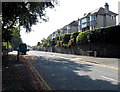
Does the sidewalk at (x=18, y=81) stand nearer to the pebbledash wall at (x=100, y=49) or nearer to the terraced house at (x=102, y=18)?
the pebbledash wall at (x=100, y=49)

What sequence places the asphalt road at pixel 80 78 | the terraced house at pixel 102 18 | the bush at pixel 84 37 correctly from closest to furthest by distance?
the asphalt road at pixel 80 78
the bush at pixel 84 37
the terraced house at pixel 102 18

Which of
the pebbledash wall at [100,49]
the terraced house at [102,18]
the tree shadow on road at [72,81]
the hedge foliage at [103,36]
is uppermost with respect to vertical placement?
the terraced house at [102,18]

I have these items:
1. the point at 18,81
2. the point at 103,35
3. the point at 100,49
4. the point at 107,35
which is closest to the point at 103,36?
the point at 103,35

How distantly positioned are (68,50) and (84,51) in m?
13.3

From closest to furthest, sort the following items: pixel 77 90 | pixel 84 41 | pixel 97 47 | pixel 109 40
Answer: pixel 77 90 → pixel 109 40 → pixel 97 47 → pixel 84 41

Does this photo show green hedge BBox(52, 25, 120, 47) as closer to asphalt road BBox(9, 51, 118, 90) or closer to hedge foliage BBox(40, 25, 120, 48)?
hedge foliage BBox(40, 25, 120, 48)

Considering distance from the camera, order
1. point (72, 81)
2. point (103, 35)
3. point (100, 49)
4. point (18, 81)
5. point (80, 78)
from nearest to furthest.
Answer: point (18, 81), point (72, 81), point (80, 78), point (103, 35), point (100, 49)

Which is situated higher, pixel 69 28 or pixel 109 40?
pixel 69 28

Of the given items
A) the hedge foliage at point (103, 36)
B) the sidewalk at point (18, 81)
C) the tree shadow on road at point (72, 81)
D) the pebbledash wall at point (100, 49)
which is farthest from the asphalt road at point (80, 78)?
the hedge foliage at point (103, 36)

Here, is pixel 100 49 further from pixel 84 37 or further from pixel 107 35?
pixel 84 37

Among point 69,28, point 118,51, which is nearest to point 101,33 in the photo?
point 118,51

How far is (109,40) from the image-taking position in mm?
28703

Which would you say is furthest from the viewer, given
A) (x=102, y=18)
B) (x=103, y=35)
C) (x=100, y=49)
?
(x=102, y=18)

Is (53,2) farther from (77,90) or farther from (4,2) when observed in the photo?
(77,90)
